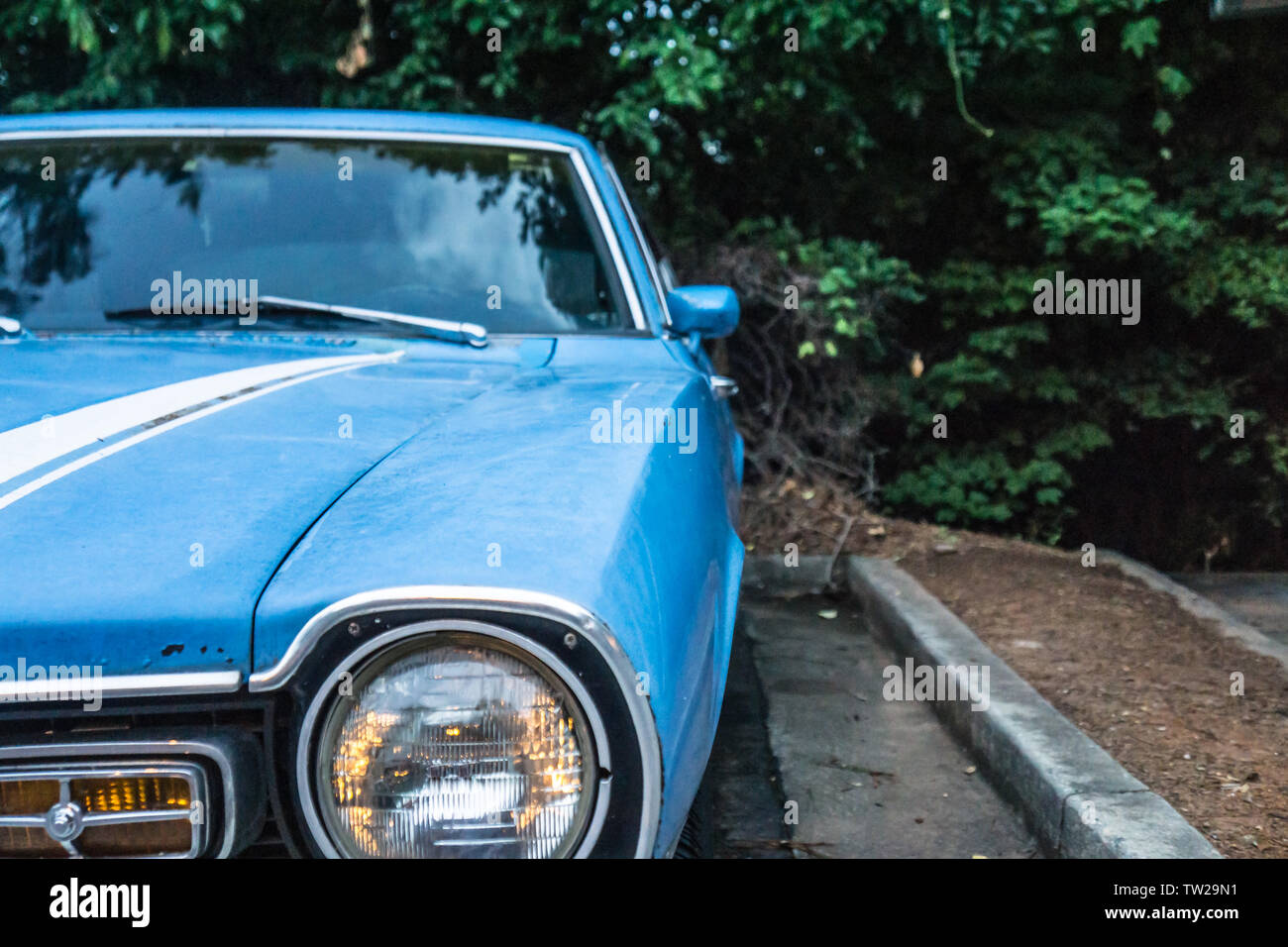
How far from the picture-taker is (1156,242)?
563 cm

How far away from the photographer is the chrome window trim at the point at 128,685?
97 cm

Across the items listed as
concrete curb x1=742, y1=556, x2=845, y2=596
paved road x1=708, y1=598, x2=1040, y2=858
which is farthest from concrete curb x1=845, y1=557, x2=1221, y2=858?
concrete curb x1=742, y1=556, x2=845, y2=596

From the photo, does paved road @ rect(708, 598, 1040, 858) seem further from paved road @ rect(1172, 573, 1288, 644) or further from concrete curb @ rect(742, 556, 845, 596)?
paved road @ rect(1172, 573, 1288, 644)

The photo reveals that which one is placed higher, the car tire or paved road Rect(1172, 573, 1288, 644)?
the car tire

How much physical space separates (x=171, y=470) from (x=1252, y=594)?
17.8ft

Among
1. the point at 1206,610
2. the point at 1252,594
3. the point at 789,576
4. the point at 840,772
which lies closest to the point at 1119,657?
the point at 1206,610

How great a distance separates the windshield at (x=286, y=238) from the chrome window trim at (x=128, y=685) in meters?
1.30

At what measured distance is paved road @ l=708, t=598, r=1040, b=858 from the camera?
2453 millimetres

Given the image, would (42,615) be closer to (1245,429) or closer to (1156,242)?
(1156,242)

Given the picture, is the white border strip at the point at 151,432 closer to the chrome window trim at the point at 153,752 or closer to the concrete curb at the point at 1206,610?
the chrome window trim at the point at 153,752

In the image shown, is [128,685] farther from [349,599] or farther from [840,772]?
[840,772]

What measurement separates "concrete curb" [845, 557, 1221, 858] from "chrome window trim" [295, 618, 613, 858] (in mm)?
1432
